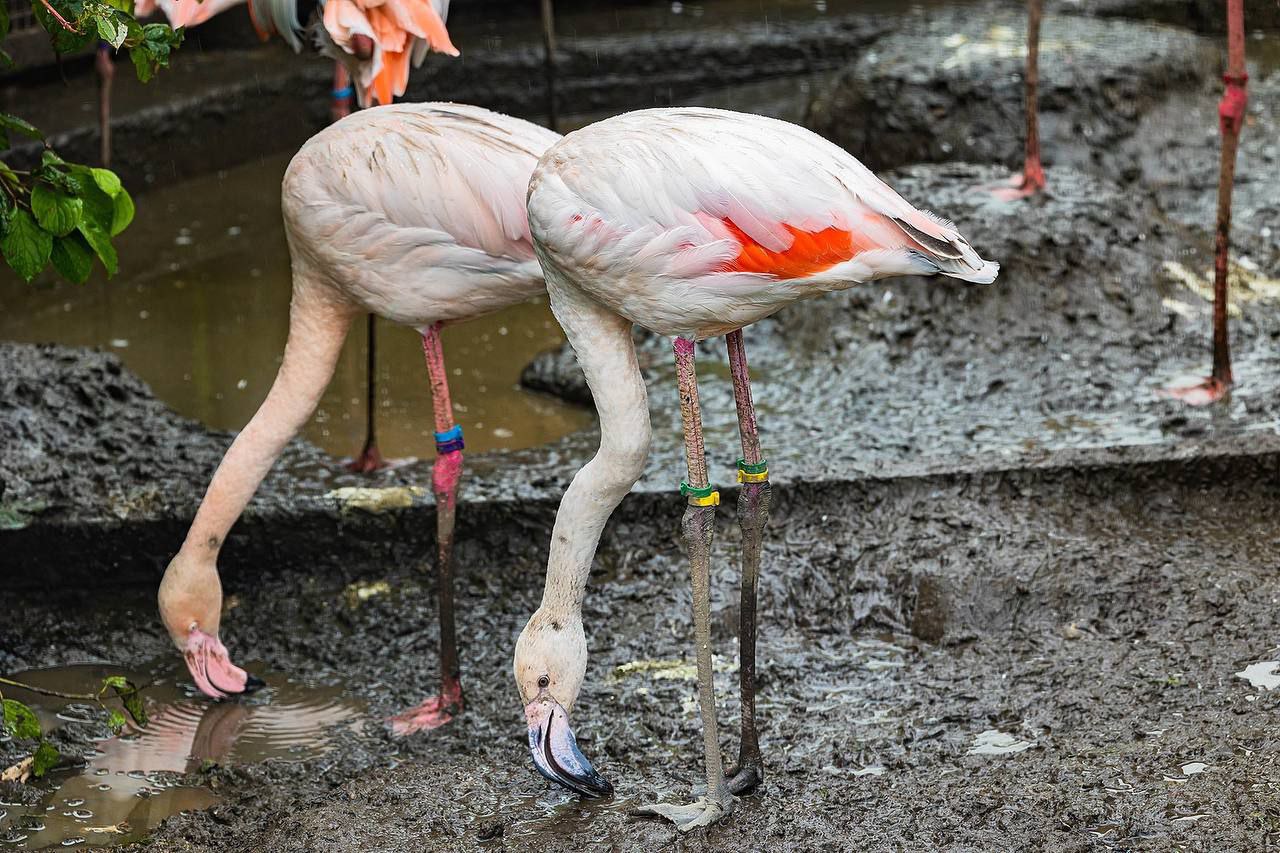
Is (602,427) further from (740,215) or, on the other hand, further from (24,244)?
(24,244)

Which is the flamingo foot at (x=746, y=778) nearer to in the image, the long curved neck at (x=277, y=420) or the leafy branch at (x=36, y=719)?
the leafy branch at (x=36, y=719)

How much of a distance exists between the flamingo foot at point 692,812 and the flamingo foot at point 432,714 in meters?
0.70

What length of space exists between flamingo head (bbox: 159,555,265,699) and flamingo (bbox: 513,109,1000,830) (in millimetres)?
→ 969

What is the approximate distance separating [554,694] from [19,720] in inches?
41.5

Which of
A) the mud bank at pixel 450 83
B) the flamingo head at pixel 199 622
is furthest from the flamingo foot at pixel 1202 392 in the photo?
the mud bank at pixel 450 83

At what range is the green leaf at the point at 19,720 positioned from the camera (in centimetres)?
285

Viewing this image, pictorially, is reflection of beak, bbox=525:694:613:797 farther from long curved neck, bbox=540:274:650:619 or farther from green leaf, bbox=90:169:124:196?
green leaf, bbox=90:169:124:196

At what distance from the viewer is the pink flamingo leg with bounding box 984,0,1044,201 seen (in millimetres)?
5625

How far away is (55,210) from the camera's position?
2.94 meters

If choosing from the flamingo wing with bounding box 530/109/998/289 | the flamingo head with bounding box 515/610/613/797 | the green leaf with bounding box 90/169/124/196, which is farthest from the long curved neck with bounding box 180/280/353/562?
the flamingo wing with bounding box 530/109/998/289

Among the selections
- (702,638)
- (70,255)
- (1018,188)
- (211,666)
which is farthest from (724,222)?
(1018,188)

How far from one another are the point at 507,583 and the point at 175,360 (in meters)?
2.20

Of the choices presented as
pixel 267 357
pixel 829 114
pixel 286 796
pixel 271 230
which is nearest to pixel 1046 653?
pixel 286 796

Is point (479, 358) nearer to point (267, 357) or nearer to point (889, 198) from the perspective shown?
point (267, 357)
